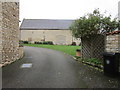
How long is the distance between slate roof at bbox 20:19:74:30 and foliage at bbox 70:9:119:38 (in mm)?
18917

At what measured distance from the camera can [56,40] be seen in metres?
24.9

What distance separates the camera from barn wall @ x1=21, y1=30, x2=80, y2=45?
24812 millimetres

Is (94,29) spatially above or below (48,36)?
below

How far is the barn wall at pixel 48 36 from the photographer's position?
2481 cm

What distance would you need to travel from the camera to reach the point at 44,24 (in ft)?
87.8

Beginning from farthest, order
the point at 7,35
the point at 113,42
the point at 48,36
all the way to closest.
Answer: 1. the point at 48,36
2. the point at 7,35
3. the point at 113,42

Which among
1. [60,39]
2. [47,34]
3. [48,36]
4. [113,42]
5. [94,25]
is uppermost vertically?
[47,34]

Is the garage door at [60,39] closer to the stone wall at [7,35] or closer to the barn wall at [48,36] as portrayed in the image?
the barn wall at [48,36]

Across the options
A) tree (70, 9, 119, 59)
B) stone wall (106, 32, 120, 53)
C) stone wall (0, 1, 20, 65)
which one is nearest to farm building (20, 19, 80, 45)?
tree (70, 9, 119, 59)

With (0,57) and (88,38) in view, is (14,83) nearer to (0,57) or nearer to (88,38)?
Result: (0,57)

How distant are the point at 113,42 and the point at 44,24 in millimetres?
24113

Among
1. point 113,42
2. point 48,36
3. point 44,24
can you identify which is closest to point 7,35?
point 113,42

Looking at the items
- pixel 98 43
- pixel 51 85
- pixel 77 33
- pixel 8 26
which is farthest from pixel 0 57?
pixel 98 43

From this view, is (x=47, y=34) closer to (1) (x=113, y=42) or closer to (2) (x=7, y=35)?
(2) (x=7, y=35)
